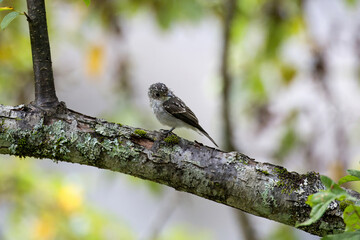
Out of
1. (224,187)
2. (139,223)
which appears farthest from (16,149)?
(139,223)

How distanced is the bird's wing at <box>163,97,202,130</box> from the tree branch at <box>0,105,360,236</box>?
5.13ft

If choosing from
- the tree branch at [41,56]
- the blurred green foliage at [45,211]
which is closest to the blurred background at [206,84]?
the blurred green foliage at [45,211]

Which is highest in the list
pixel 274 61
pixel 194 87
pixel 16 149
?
pixel 194 87

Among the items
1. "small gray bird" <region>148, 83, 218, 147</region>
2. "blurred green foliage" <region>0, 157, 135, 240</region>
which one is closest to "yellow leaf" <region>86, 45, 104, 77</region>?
"blurred green foliage" <region>0, 157, 135, 240</region>

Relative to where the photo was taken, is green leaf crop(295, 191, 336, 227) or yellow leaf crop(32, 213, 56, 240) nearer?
green leaf crop(295, 191, 336, 227)

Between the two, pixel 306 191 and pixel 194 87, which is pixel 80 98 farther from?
pixel 306 191

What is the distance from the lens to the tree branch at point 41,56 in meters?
2.93

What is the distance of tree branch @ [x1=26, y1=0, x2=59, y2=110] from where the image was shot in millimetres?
2926

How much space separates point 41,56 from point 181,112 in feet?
5.82

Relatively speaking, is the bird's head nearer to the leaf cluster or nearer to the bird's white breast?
the bird's white breast

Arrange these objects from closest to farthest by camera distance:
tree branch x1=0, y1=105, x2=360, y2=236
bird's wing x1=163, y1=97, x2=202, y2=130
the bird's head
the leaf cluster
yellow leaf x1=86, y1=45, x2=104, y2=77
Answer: the leaf cluster
tree branch x1=0, y1=105, x2=360, y2=236
bird's wing x1=163, y1=97, x2=202, y2=130
the bird's head
yellow leaf x1=86, y1=45, x2=104, y2=77

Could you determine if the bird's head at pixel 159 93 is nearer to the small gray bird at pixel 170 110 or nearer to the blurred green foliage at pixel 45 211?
the small gray bird at pixel 170 110

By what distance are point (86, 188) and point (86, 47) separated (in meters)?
1.95

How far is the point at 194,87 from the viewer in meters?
11.5
